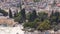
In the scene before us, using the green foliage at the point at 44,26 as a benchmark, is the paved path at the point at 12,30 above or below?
below

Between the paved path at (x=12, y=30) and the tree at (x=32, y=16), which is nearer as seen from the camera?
the paved path at (x=12, y=30)

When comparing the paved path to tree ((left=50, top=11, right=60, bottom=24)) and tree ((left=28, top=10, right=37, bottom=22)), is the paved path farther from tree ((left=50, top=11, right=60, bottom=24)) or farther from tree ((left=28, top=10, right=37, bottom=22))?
tree ((left=50, top=11, right=60, bottom=24))

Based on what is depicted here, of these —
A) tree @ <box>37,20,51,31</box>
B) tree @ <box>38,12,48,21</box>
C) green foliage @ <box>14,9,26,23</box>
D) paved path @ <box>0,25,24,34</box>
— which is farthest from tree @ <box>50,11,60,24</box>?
paved path @ <box>0,25,24,34</box>

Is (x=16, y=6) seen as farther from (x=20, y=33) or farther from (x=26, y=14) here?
(x=20, y=33)

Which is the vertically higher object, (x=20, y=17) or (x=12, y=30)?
(x=20, y=17)

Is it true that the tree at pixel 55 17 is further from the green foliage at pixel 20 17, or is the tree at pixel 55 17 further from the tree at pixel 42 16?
the green foliage at pixel 20 17

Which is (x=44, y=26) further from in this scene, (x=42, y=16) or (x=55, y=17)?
(x=42, y=16)

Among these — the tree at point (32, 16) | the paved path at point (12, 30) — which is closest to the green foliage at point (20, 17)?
the tree at point (32, 16)

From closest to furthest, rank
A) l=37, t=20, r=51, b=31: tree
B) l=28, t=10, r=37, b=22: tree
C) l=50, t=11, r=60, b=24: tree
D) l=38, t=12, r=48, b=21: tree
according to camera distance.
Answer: l=37, t=20, r=51, b=31: tree, l=50, t=11, r=60, b=24: tree, l=38, t=12, r=48, b=21: tree, l=28, t=10, r=37, b=22: tree

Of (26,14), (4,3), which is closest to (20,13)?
(26,14)

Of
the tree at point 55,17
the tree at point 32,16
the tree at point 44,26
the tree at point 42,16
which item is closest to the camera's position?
the tree at point 44,26

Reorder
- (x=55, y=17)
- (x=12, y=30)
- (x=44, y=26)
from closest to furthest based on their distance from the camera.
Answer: (x=44, y=26) → (x=12, y=30) → (x=55, y=17)

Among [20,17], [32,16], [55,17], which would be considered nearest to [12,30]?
[20,17]
